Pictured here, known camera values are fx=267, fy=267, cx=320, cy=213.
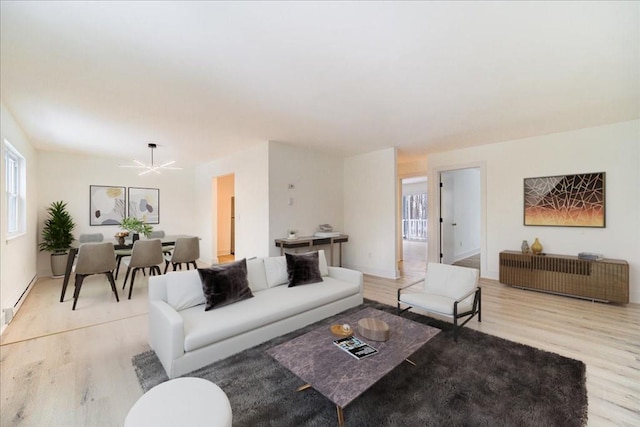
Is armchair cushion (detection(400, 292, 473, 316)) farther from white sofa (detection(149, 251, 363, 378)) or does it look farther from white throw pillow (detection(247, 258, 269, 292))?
white throw pillow (detection(247, 258, 269, 292))

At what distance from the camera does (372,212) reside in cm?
556

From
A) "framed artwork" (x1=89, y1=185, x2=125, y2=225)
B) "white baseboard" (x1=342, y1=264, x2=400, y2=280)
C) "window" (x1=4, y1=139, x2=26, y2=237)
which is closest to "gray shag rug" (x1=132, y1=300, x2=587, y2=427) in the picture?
"white baseboard" (x1=342, y1=264, x2=400, y2=280)

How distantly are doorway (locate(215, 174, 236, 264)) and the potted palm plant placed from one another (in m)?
3.21

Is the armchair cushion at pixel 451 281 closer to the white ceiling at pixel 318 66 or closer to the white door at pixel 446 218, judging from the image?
the white ceiling at pixel 318 66

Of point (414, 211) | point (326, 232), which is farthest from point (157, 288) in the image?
point (414, 211)

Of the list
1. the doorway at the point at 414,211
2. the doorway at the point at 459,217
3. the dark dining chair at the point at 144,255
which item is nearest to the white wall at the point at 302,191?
the dark dining chair at the point at 144,255

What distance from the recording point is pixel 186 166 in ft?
23.2

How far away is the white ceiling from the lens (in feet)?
5.53

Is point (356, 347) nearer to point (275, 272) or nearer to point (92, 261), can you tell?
point (275, 272)

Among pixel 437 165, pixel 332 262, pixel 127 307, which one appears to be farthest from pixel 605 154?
pixel 127 307

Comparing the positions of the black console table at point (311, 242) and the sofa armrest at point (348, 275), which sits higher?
the black console table at point (311, 242)

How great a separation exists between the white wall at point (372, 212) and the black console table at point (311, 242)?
0.38 meters

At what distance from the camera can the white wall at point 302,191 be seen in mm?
4793

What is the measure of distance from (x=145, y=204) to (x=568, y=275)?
8.30 metres
